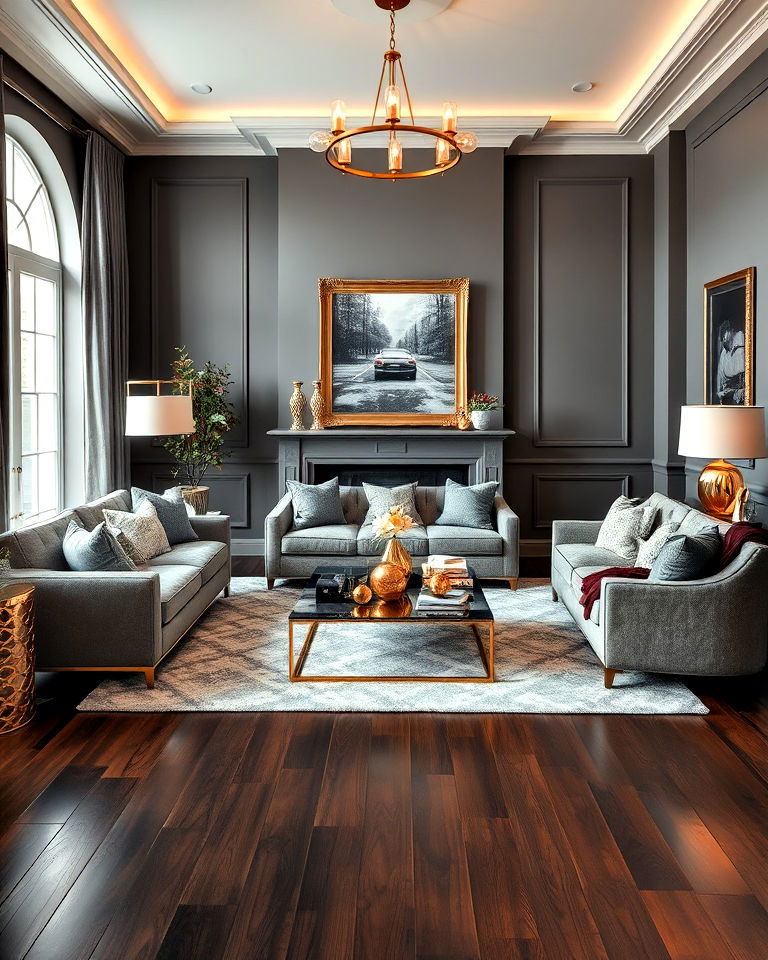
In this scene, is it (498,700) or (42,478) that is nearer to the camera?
(498,700)

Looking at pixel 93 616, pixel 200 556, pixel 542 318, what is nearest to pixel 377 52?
pixel 542 318

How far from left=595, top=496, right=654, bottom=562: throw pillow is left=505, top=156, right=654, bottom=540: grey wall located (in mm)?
1883

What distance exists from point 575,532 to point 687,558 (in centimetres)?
172

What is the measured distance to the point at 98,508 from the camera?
471 centimetres

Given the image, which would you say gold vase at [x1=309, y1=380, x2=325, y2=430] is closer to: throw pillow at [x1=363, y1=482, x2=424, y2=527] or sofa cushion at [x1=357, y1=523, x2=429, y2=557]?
throw pillow at [x1=363, y1=482, x2=424, y2=527]

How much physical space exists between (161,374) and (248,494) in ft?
4.26

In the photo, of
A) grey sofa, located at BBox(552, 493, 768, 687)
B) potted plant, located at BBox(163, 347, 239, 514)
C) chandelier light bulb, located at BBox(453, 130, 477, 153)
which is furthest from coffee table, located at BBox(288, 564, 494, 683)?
potted plant, located at BBox(163, 347, 239, 514)

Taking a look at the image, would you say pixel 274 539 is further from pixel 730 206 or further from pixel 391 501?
pixel 730 206

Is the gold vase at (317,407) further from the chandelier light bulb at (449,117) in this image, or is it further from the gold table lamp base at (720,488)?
the gold table lamp base at (720,488)

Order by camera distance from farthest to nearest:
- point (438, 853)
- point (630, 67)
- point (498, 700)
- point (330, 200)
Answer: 1. point (330, 200)
2. point (630, 67)
3. point (498, 700)
4. point (438, 853)

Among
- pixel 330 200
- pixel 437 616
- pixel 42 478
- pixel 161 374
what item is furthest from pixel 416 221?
pixel 437 616

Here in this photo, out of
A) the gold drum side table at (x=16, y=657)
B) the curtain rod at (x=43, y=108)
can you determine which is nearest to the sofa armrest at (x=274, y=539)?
the gold drum side table at (x=16, y=657)

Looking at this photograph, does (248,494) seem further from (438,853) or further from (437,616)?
(438,853)

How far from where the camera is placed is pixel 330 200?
264 inches
